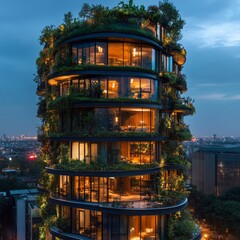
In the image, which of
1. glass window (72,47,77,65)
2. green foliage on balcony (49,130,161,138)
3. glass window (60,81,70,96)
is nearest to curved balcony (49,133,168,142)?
green foliage on balcony (49,130,161,138)

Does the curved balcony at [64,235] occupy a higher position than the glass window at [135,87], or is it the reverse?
the glass window at [135,87]

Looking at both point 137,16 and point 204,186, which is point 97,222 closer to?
point 137,16

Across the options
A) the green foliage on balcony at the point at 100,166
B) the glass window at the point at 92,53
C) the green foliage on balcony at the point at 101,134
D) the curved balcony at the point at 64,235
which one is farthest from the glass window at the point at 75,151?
the glass window at the point at 92,53

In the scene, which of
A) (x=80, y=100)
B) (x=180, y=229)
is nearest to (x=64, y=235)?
(x=180, y=229)

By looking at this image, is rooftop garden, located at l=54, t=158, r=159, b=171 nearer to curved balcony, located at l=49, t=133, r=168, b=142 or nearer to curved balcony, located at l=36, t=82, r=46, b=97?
curved balcony, located at l=49, t=133, r=168, b=142

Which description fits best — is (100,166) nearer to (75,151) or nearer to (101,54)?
(75,151)

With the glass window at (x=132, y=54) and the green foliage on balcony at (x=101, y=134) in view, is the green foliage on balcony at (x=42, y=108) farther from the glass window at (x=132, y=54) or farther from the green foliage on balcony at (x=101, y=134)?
the glass window at (x=132, y=54)
